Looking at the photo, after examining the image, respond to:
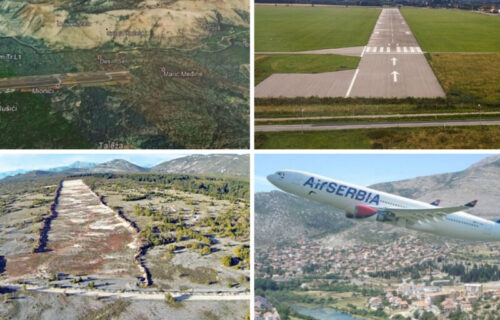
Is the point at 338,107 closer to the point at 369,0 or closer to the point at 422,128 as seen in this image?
the point at 422,128

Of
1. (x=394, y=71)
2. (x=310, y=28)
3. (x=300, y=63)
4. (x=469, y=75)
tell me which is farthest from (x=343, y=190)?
(x=310, y=28)

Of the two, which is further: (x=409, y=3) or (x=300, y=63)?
(x=409, y=3)

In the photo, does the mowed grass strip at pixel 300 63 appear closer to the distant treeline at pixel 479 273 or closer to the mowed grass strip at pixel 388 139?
the mowed grass strip at pixel 388 139

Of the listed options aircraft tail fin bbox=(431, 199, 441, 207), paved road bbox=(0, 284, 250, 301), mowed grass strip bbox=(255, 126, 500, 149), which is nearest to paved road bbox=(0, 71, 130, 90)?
mowed grass strip bbox=(255, 126, 500, 149)

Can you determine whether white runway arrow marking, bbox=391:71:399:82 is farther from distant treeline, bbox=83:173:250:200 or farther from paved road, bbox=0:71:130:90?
paved road, bbox=0:71:130:90

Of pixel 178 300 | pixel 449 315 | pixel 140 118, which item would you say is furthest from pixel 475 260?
pixel 140 118

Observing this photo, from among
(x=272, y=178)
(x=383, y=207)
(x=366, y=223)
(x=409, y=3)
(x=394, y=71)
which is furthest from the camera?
(x=409, y=3)

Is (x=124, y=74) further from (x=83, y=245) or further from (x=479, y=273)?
(x=479, y=273)
